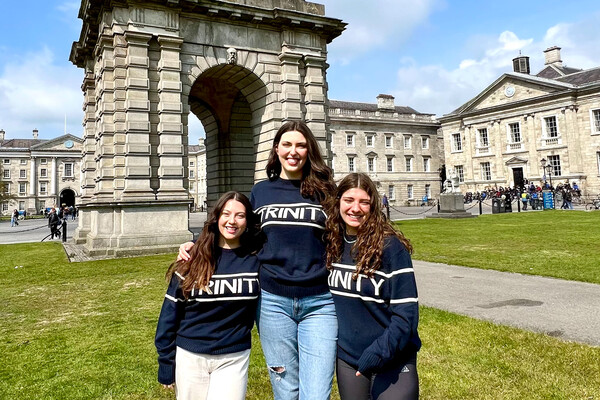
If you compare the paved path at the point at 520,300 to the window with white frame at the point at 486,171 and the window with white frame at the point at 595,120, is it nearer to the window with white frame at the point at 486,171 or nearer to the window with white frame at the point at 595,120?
the window with white frame at the point at 595,120

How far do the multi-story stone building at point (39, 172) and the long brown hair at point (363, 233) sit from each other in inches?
3537

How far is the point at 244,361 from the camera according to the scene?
9.08ft

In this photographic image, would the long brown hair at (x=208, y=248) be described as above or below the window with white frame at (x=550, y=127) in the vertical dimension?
below

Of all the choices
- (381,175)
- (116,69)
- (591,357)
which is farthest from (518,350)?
(381,175)

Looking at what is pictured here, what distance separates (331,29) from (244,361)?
642 inches

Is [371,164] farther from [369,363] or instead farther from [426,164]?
[369,363]

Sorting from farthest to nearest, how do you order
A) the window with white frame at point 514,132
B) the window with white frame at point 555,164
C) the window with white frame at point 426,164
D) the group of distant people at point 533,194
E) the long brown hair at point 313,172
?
the window with white frame at point 426,164, the window with white frame at point 514,132, the window with white frame at point 555,164, the group of distant people at point 533,194, the long brown hair at point 313,172

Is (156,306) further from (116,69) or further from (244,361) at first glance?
(116,69)

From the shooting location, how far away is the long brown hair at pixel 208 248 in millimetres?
2672

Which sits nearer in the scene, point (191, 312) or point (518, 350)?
point (191, 312)

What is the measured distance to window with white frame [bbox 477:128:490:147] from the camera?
168ft

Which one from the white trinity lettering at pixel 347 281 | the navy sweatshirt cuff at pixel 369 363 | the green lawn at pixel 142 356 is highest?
the white trinity lettering at pixel 347 281

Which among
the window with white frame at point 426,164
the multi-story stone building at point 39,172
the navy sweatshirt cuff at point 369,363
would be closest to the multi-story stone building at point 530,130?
the window with white frame at point 426,164

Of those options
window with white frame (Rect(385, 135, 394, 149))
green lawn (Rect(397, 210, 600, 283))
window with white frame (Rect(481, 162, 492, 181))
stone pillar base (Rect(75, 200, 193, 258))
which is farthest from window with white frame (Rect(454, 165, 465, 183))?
stone pillar base (Rect(75, 200, 193, 258))
